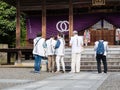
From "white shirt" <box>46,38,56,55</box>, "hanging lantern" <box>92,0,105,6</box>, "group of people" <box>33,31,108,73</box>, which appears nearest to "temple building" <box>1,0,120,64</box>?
"hanging lantern" <box>92,0,105,6</box>

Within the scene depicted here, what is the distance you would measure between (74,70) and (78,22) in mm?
10850

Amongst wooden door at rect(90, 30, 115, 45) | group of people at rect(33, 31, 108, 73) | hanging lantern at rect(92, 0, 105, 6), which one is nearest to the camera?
group of people at rect(33, 31, 108, 73)

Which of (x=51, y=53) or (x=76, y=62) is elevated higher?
(x=51, y=53)

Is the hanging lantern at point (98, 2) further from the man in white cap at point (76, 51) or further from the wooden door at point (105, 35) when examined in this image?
the man in white cap at point (76, 51)

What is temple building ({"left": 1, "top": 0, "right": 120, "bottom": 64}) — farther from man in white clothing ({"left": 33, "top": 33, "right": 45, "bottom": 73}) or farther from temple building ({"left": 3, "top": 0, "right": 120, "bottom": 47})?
man in white clothing ({"left": 33, "top": 33, "right": 45, "bottom": 73})

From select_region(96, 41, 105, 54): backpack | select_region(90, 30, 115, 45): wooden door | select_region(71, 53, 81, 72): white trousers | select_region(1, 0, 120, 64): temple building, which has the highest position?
select_region(1, 0, 120, 64): temple building

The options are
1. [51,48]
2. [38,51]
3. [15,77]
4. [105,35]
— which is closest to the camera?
[15,77]

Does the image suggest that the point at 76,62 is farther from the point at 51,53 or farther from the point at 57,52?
the point at 51,53

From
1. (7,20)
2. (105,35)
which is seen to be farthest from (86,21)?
(7,20)

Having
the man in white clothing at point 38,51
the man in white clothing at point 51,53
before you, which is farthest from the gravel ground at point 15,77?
the man in white clothing at point 51,53

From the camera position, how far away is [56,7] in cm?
2780

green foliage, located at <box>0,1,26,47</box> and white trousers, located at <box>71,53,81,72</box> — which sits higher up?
green foliage, located at <box>0,1,26,47</box>

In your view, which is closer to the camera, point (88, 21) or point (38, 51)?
point (38, 51)

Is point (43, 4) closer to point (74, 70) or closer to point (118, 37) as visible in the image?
point (118, 37)
